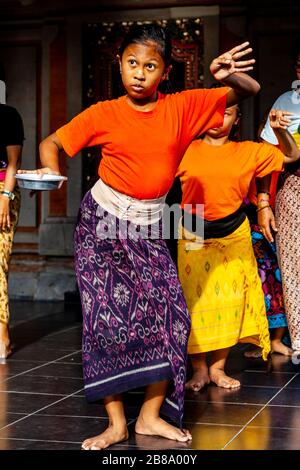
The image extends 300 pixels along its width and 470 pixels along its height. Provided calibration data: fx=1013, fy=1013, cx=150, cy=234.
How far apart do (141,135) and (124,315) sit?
0.77m

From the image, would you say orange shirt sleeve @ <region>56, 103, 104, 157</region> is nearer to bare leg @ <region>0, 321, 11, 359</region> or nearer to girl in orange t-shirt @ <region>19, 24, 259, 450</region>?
girl in orange t-shirt @ <region>19, 24, 259, 450</region>

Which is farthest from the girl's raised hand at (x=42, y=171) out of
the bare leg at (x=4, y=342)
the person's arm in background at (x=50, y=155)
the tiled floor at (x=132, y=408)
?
the bare leg at (x=4, y=342)

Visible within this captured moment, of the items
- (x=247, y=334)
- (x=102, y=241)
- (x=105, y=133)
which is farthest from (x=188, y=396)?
(x=105, y=133)

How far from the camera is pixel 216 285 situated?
5562mm

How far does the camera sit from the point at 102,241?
4371mm

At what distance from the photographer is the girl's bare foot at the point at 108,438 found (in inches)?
163

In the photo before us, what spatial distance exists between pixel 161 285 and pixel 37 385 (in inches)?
60.1

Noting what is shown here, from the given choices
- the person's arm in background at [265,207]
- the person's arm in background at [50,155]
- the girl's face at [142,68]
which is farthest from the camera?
the person's arm in background at [265,207]

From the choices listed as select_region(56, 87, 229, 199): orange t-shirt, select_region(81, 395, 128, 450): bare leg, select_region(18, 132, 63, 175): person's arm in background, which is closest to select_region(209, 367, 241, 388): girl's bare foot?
select_region(81, 395, 128, 450): bare leg

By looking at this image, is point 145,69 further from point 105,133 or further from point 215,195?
point 215,195

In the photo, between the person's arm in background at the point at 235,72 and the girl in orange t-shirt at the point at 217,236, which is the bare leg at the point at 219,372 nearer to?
the girl in orange t-shirt at the point at 217,236

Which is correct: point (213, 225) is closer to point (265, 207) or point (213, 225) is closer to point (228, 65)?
point (265, 207)

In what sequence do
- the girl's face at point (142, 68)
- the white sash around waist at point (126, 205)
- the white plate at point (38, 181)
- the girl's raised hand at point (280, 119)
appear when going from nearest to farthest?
the white plate at point (38, 181)
the girl's face at point (142, 68)
the white sash around waist at point (126, 205)
the girl's raised hand at point (280, 119)
